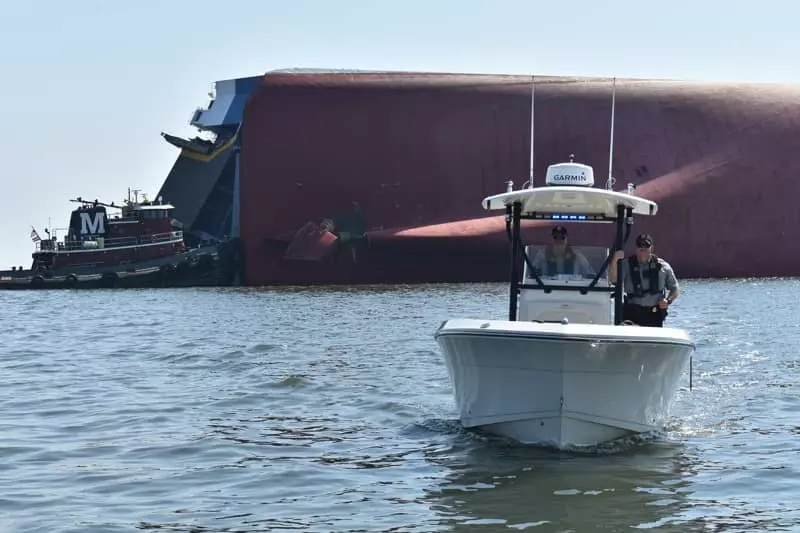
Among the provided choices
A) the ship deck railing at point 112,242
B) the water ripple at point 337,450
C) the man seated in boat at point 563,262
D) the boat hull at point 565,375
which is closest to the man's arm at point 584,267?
the man seated in boat at point 563,262

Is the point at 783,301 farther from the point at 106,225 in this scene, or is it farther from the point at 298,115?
the point at 106,225

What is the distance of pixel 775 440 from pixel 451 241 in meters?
28.9

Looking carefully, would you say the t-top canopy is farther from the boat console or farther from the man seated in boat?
the boat console

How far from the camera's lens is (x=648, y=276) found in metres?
12.6

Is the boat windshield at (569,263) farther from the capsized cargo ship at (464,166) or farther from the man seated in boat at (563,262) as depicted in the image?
the capsized cargo ship at (464,166)

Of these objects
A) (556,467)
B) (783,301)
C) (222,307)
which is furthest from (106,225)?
(556,467)

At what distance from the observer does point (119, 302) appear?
120ft

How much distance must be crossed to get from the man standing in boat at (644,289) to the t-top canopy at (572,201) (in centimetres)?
39

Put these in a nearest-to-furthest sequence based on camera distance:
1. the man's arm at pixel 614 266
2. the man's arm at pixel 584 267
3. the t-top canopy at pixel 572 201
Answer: the t-top canopy at pixel 572 201
the man's arm at pixel 614 266
the man's arm at pixel 584 267

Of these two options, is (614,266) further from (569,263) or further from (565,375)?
(565,375)

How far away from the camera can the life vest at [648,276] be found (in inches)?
493

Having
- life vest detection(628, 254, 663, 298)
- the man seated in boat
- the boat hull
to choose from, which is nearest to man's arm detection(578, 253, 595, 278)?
the man seated in boat

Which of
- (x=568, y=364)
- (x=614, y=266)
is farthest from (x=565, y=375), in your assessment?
(x=614, y=266)

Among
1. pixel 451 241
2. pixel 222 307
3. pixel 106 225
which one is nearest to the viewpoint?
pixel 222 307
